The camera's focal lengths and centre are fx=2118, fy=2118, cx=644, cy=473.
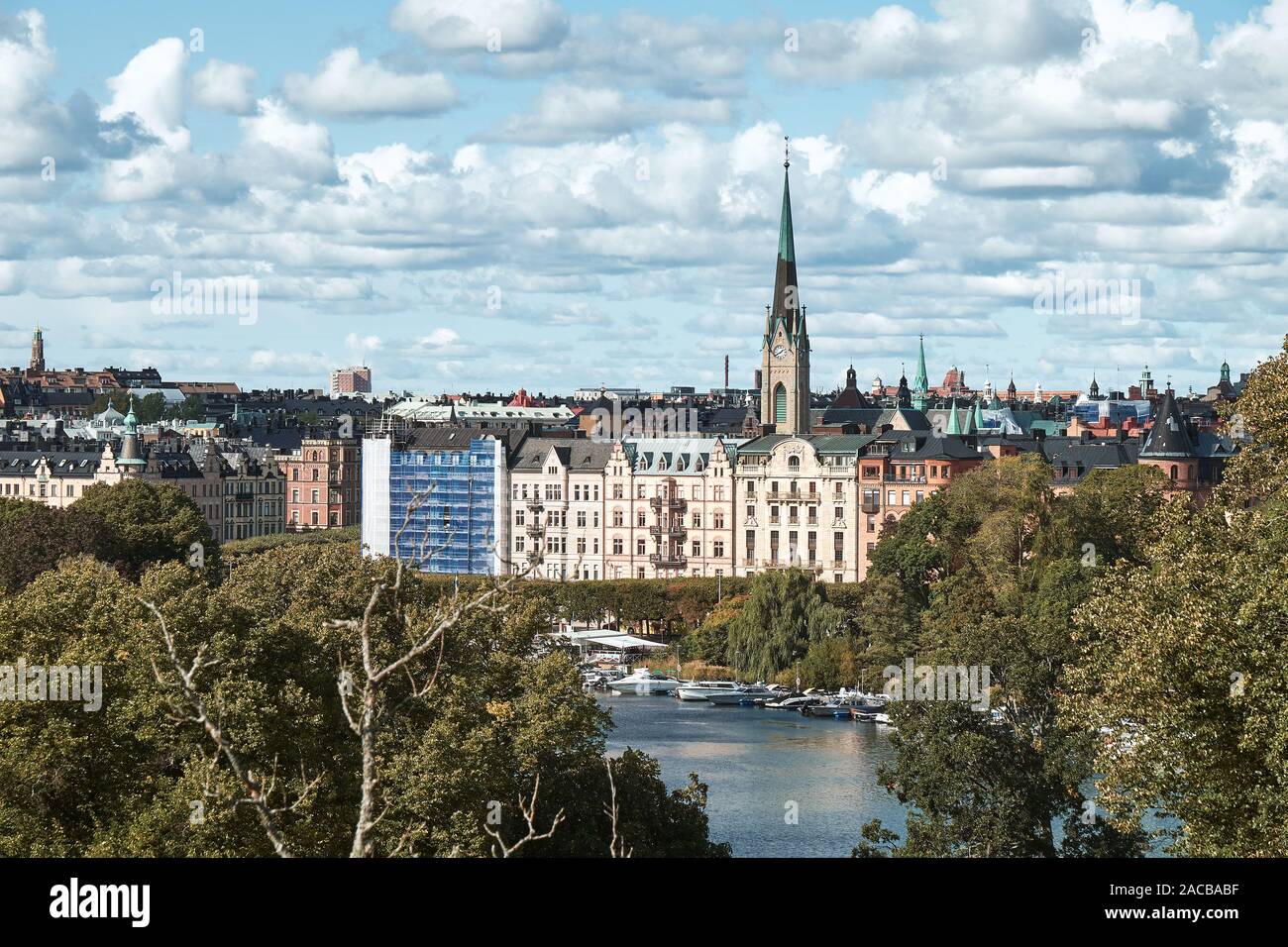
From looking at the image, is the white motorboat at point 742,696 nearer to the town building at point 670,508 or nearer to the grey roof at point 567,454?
the town building at point 670,508

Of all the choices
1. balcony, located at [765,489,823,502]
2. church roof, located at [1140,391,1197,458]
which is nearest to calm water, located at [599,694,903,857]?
balcony, located at [765,489,823,502]

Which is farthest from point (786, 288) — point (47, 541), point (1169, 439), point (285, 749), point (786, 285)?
point (285, 749)

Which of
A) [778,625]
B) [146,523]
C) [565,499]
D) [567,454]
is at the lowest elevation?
[778,625]

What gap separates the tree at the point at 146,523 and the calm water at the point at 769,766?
64.5 feet

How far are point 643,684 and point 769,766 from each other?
20588 millimetres

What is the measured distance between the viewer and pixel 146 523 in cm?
8281

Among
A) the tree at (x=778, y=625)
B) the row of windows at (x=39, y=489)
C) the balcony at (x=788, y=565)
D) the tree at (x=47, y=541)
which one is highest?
the row of windows at (x=39, y=489)

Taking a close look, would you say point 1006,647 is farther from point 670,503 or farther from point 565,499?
point 565,499

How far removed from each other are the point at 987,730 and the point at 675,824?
8.86 m

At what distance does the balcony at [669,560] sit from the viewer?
99062mm

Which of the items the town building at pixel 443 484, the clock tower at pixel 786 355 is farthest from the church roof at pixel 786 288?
the town building at pixel 443 484

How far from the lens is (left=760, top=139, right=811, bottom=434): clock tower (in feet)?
385
